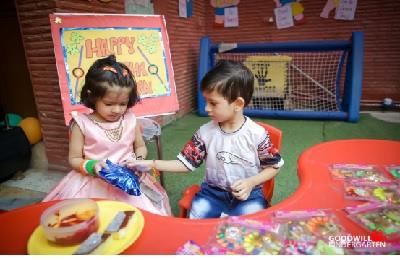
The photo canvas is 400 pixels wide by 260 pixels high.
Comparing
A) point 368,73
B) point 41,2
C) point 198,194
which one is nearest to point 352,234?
point 198,194

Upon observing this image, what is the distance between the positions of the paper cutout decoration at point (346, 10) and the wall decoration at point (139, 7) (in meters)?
3.06

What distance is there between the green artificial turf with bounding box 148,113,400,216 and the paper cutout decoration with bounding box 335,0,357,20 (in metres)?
1.63

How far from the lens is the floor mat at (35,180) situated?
9.46ft

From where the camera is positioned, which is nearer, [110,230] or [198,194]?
A: [110,230]

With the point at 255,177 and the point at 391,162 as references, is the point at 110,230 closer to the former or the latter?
the point at 255,177

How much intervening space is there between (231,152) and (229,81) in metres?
0.34

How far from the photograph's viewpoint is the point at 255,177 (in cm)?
136

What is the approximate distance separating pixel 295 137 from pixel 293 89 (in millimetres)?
1636

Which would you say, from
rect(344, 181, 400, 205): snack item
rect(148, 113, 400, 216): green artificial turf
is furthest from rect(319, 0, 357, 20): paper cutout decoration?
rect(344, 181, 400, 205): snack item

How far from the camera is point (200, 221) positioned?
0.94 m

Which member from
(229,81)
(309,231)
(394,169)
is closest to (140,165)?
(229,81)

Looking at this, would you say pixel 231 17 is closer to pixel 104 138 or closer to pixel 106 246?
pixel 104 138

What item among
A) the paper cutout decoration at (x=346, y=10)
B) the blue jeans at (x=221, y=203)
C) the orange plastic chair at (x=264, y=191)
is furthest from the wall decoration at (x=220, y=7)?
the blue jeans at (x=221, y=203)

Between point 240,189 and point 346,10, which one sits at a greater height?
point 346,10
